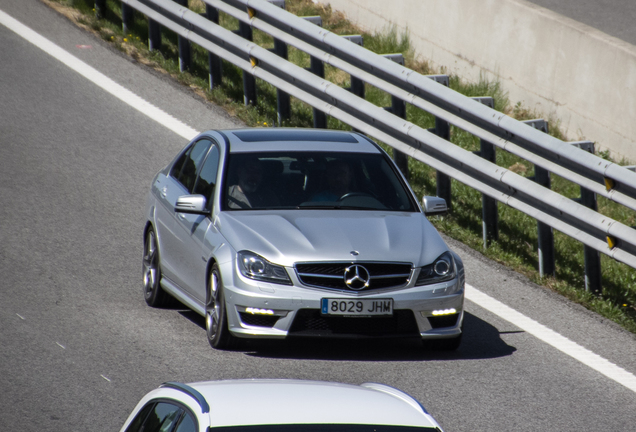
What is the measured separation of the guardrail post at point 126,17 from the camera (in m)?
16.5

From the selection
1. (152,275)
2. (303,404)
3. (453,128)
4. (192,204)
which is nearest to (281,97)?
(453,128)

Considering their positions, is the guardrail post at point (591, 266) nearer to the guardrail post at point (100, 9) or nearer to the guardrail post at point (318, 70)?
the guardrail post at point (318, 70)

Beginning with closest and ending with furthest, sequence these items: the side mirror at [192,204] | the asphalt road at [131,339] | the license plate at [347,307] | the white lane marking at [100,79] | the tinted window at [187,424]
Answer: the tinted window at [187,424], the asphalt road at [131,339], the license plate at [347,307], the side mirror at [192,204], the white lane marking at [100,79]

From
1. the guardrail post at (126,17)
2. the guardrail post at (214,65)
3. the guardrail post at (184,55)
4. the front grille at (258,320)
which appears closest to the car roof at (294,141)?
the front grille at (258,320)

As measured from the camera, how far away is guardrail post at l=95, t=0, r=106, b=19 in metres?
16.9

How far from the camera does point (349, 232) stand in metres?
8.15

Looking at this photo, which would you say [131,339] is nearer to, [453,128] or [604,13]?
[453,128]

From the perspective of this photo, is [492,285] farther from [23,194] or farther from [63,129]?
[63,129]

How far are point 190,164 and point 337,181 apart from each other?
Answer: 1431 mm

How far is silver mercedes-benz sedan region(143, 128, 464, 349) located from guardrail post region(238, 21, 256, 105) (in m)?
4.86

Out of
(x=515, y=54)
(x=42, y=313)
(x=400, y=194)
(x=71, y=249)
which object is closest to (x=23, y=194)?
(x=71, y=249)

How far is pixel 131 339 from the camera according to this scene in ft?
27.3

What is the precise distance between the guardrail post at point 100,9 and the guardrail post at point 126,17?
1.56ft

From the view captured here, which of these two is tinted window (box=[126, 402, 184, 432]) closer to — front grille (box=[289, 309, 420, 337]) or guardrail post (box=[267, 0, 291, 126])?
front grille (box=[289, 309, 420, 337])
